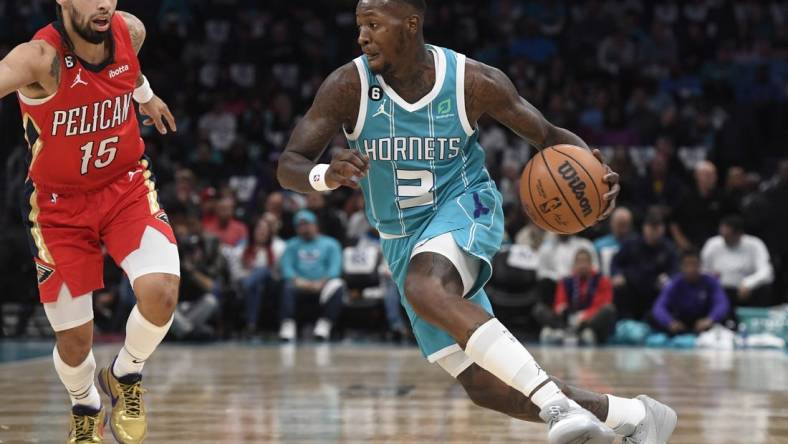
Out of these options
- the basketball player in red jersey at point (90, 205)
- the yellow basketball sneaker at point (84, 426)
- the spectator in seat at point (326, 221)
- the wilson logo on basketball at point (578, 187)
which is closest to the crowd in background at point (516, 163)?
the spectator in seat at point (326, 221)

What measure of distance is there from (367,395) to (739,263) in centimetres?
697

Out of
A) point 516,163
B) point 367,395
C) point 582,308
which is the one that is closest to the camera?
point 367,395

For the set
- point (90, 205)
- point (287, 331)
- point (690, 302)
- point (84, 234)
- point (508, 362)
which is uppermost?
point (90, 205)

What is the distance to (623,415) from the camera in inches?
188

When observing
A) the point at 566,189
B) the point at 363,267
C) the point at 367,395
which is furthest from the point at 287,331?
the point at 566,189

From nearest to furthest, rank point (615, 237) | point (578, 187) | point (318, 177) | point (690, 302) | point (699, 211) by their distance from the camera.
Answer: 1. point (318, 177)
2. point (578, 187)
3. point (690, 302)
4. point (615, 237)
5. point (699, 211)

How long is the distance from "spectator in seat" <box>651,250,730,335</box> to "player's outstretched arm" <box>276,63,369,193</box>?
28.3 ft

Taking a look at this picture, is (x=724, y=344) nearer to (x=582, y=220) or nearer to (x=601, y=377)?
(x=601, y=377)

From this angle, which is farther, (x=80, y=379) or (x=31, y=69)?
(x=80, y=379)

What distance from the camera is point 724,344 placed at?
1267 cm

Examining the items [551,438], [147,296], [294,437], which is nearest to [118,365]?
[147,296]

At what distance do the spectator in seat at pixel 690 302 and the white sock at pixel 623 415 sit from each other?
8.33 m

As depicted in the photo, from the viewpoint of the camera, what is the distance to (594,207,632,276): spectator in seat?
13719mm

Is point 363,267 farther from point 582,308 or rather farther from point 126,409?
point 126,409
